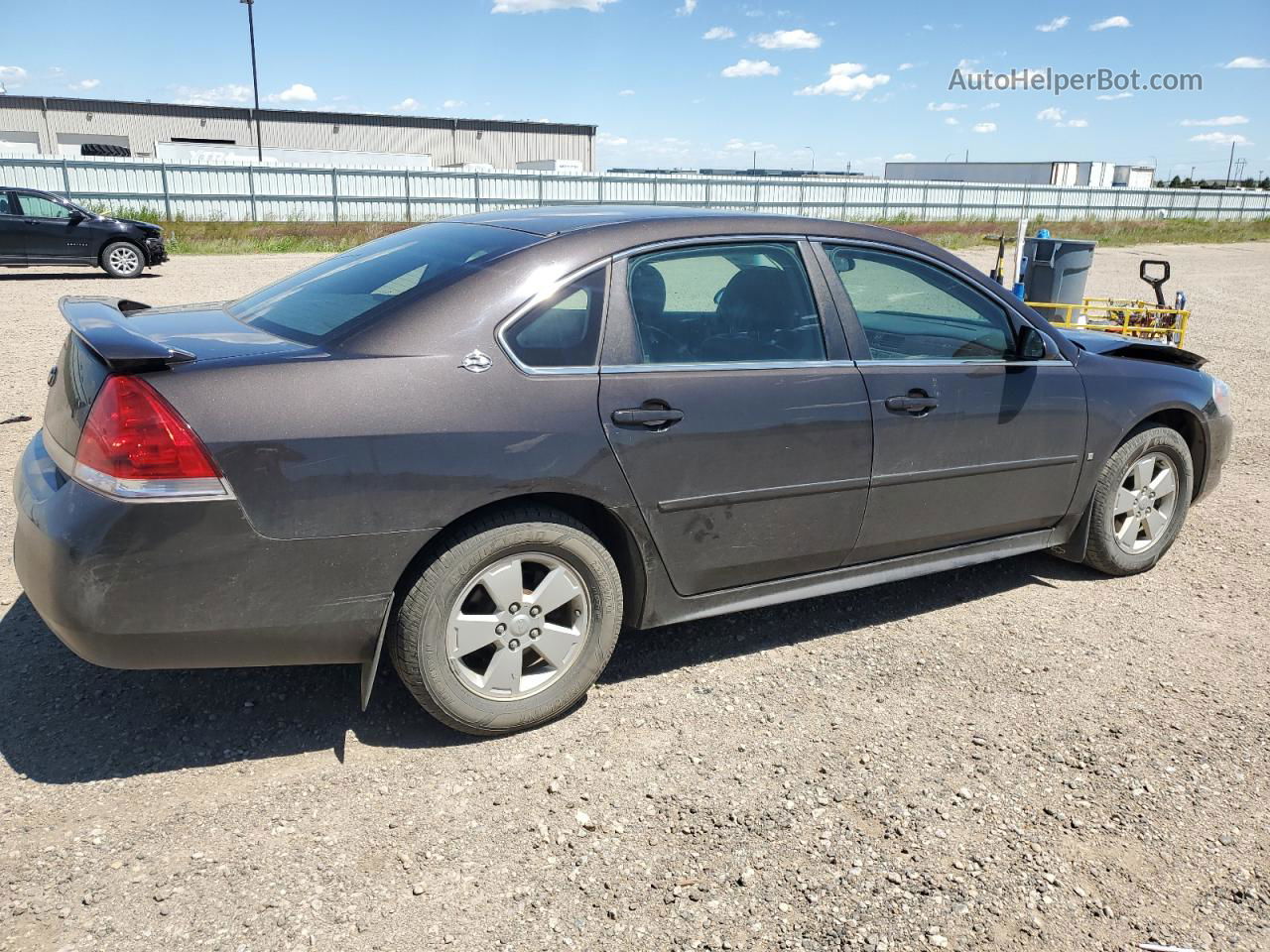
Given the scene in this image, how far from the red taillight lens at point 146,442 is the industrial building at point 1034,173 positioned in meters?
60.9

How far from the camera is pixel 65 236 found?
17.2 m

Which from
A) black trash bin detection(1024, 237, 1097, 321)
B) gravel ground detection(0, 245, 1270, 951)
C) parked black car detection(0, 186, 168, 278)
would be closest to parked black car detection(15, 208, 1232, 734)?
gravel ground detection(0, 245, 1270, 951)

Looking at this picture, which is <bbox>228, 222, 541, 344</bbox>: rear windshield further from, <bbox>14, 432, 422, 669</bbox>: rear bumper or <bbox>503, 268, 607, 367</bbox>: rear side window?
<bbox>14, 432, 422, 669</bbox>: rear bumper

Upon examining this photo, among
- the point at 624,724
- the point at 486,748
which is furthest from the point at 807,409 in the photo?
the point at 486,748

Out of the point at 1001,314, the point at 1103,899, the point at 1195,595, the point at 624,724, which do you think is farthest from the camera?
the point at 1195,595

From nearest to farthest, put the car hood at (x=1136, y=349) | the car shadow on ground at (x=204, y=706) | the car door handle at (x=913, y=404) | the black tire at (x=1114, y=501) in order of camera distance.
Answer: the car shadow on ground at (x=204, y=706)
the car door handle at (x=913, y=404)
the black tire at (x=1114, y=501)
the car hood at (x=1136, y=349)

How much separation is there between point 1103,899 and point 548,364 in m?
2.13

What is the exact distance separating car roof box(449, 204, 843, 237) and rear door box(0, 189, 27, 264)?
1650 centimetres

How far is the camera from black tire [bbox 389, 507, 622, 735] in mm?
2949

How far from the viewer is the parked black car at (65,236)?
664 inches

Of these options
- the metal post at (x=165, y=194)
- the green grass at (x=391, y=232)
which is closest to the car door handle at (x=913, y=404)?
the green grass at (x=391, y=232)

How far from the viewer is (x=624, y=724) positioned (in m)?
3.34

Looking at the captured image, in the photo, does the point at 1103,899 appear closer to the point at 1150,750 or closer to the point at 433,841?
the point at 1150,750

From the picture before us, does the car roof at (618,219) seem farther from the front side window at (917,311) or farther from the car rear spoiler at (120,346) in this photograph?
the car rear spoiler at (120,346)
